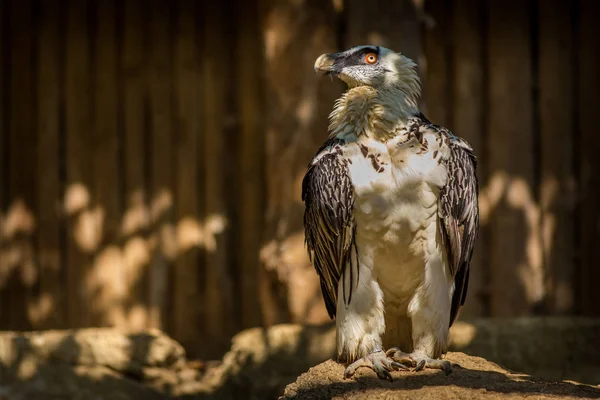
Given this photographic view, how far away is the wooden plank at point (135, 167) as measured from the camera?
7938mm

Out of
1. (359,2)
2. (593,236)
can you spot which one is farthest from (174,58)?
(593,236)

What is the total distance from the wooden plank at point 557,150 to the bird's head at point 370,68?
99.0 inches

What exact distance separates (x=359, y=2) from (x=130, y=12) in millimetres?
1999

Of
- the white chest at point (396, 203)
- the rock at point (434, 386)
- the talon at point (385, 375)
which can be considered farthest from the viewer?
the white chest at point (396, 203)

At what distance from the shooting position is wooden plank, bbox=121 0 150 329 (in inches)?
313

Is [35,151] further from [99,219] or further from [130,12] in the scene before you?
[130,12]

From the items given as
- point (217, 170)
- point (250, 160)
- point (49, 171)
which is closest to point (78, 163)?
point (49, 171)

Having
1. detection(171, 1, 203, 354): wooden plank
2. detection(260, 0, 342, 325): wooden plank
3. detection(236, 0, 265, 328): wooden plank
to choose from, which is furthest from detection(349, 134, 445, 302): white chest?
detection(171, 1, 203, 354): wooden plank

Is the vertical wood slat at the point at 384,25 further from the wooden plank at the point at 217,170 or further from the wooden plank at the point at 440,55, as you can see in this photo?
the wooden plank at the point at 217,170

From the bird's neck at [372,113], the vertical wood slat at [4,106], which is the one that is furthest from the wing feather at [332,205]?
the vertical wood slat at [4,106]

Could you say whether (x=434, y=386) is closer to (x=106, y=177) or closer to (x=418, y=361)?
(x=418, y=361)

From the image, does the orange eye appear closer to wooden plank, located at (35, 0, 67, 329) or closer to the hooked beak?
the hooked beak

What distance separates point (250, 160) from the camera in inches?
311

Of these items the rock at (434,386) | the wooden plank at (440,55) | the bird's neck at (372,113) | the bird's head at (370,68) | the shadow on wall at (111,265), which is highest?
the wooden plank at (440,55)
